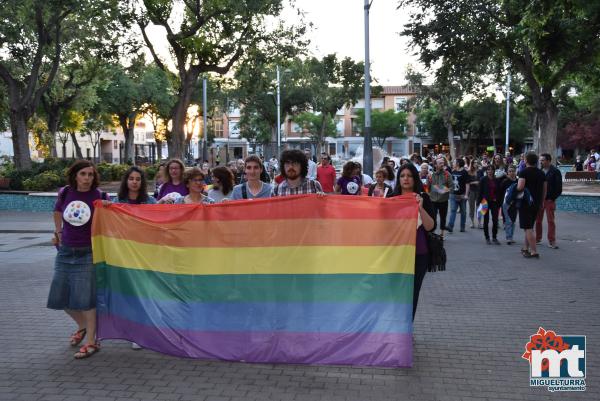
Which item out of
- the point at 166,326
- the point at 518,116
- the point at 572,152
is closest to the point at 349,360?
the point at 166,326

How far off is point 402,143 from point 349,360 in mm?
85222

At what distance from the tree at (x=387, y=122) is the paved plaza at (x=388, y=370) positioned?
73.3m

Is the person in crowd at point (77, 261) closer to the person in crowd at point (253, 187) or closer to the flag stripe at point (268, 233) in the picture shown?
the flag stripe at point (268, 233)

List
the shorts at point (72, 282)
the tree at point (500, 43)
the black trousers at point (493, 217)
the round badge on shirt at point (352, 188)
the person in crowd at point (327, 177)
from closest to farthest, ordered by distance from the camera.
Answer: the shorts at point (72, 282) → the round badge on shirt at point (352, 188) → the black trousers at point (493, 217) → the person in crowd at point (327, 177) → the tree at point (500, 43)

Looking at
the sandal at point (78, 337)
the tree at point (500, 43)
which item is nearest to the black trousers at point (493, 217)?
the tree at point (500, 43)

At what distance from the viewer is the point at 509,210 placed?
11.5 meters

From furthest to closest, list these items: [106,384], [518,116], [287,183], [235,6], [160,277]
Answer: [518,116], [235,6], [287,183], [160,277], [106,384]

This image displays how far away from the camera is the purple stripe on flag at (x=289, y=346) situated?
4809 millimetres

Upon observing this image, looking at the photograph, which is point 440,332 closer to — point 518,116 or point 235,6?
point 235,6

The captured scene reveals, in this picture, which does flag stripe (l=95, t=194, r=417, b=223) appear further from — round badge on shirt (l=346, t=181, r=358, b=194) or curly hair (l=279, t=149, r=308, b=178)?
round badge on shirt (l=346, t=181, r=358, b=194)

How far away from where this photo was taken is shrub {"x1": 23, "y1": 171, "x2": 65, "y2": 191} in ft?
76.6

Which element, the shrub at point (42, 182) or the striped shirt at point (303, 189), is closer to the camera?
the striped shirt at point (303, 189)

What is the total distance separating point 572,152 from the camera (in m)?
72.4

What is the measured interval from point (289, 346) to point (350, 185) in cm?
614
